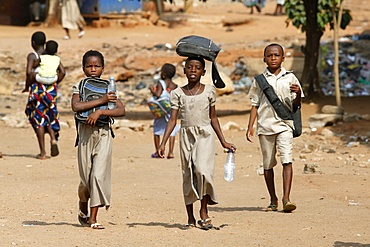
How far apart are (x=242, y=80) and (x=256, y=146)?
8.75m

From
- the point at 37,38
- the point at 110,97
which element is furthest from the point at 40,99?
the point at 110,97

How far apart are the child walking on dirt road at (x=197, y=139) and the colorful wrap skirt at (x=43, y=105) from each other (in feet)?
15.9

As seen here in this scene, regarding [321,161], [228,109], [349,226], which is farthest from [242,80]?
[349,226]

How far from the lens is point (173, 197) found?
8914 mm

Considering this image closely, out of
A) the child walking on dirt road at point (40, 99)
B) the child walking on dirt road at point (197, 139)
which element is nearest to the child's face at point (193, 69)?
the child walking on dirt road at point (197, 139)

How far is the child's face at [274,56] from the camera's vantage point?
7797 millimetres

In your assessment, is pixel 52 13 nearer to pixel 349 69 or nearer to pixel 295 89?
pixel 349 69

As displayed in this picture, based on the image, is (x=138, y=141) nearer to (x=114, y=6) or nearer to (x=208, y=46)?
(x=208, y=46)

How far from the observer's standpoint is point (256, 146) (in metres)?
14.0

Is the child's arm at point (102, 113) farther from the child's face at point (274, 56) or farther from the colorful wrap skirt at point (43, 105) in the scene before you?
the colorful wrap skirt at point (43, 105)

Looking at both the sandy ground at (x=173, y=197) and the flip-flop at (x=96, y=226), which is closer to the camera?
the sandy ground at (x=173, y=197)

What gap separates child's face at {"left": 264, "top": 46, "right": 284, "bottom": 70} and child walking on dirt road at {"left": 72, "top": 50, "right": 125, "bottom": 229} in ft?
5.52

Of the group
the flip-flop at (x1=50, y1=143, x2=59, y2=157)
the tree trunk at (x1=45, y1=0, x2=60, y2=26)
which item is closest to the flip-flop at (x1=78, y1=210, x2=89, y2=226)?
the flip-flop at (x1=50, y1=143, x2=59, y2=157)

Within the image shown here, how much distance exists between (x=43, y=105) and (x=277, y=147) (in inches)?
183
